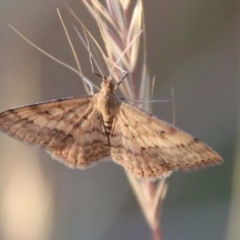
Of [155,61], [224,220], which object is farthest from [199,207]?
[155,61]

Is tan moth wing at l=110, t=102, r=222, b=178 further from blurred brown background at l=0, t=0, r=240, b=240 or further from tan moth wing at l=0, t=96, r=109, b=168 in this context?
blurred brown background at l=0, t=0, r=240, b=240

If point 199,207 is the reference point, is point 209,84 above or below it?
above

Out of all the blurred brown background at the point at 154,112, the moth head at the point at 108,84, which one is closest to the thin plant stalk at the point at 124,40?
the moth head at the point at 108,84

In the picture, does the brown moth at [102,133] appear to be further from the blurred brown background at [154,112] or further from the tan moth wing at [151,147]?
the blurred brown background at [154,112]

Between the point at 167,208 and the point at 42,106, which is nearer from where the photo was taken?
the point at 42,106

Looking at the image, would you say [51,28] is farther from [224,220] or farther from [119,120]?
[224,220]

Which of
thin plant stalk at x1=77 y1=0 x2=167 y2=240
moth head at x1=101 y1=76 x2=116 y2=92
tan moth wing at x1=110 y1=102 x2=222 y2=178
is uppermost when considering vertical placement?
thin plant stalk at x1=77 y1=0 x2=167 y2=240

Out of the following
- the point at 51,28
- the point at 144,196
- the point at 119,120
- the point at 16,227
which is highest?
the point at 51,28

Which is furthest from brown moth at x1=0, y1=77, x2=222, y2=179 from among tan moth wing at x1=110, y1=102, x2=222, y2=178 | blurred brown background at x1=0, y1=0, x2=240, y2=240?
blurred brown background at x1=0, y1=0, x2=240, y2=240
